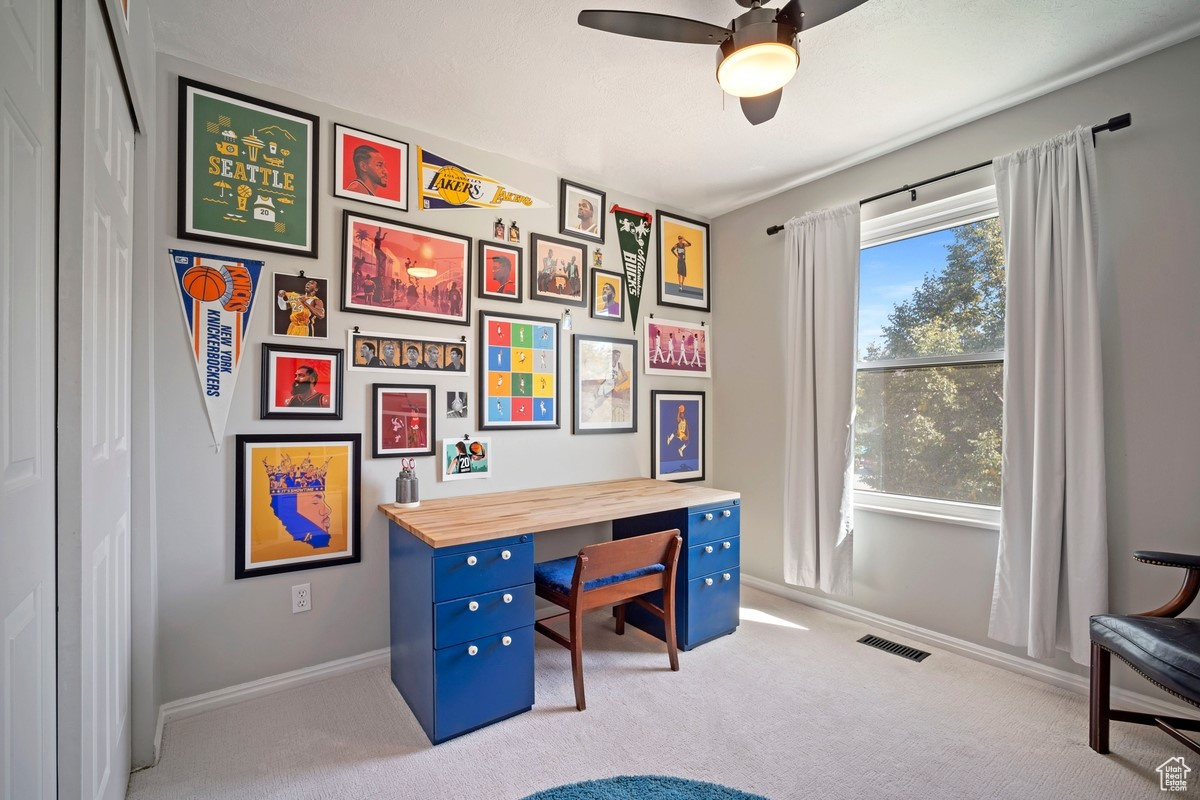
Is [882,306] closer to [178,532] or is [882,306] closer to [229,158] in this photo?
[229,158]

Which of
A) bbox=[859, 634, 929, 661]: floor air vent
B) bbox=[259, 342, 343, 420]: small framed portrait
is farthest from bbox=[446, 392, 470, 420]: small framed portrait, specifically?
bbox=[859, 634, 929, 661]: floor air vent

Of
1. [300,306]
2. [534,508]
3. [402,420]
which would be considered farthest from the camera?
[402,420]

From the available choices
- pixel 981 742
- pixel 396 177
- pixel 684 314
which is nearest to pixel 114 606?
pixel 396 177

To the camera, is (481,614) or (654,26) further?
(481,614)

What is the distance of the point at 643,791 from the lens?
1674 millimetres

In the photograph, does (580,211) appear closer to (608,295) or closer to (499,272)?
(608,295)

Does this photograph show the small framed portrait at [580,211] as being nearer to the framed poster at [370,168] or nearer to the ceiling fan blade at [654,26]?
the framed poster at [370,168]

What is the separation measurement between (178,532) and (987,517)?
142 inches

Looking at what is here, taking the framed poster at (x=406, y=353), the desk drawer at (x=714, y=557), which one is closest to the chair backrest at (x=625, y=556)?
the desk drawer at (x=714, y=557)

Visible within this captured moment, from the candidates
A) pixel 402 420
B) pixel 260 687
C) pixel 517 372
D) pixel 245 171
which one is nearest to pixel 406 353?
pixel 402 420

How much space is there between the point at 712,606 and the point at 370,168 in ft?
9.16

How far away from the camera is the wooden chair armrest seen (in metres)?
1.82

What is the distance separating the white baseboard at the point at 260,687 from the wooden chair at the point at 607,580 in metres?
0.86

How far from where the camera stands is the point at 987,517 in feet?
8.47
